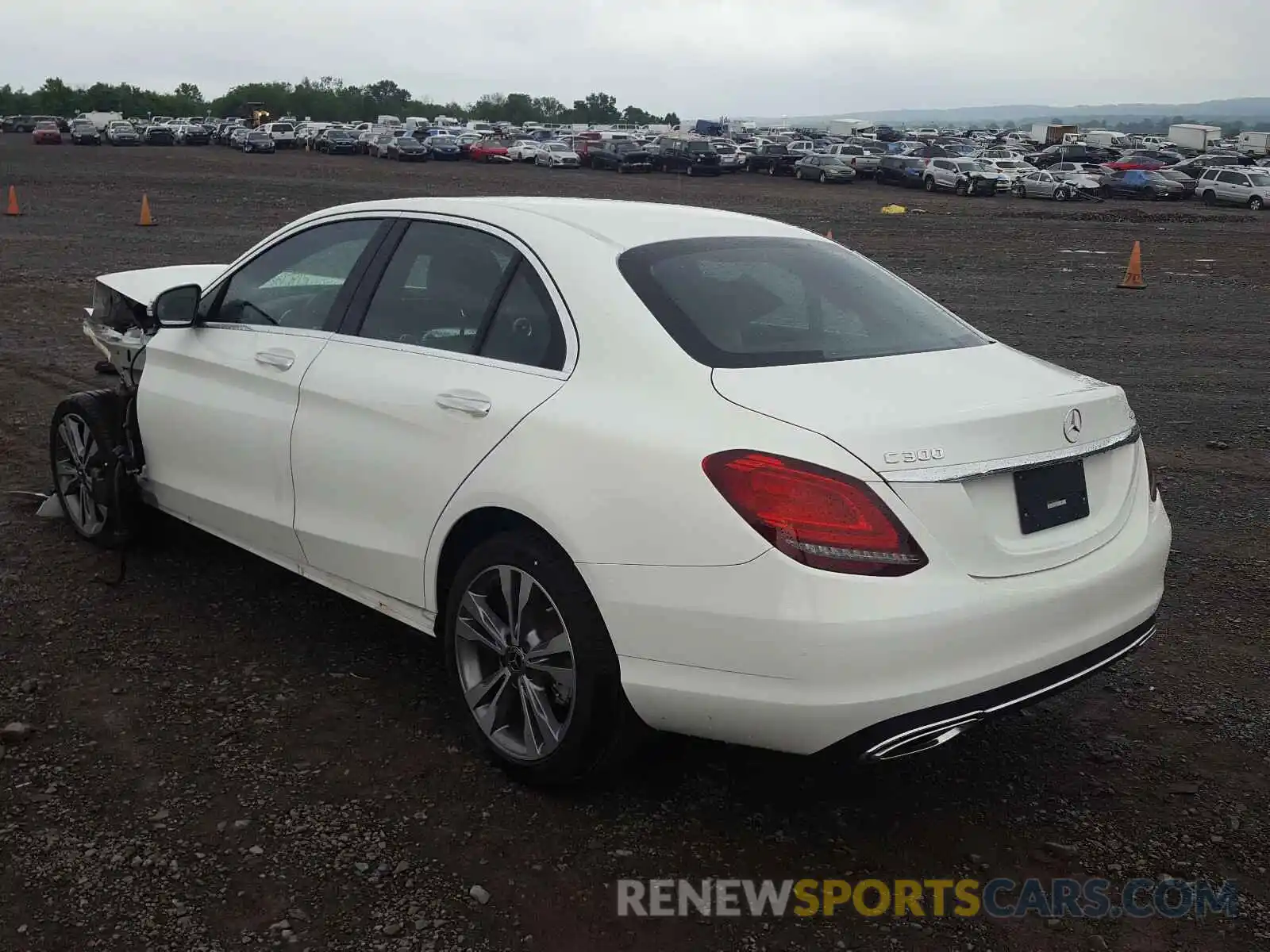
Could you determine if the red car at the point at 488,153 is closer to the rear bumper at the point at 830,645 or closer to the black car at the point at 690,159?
the black car at the point at 690,159

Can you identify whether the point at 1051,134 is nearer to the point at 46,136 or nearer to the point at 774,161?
the point at 774,161

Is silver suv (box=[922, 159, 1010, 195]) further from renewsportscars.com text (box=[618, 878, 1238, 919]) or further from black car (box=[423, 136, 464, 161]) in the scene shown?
renewsportscars.com text (box=[618, 878, 1238, 919])

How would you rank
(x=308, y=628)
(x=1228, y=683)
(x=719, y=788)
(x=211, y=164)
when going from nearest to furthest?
(x=719, y=788), (x=1228, y=683), (x=308, y=628), (x=211, y=164)

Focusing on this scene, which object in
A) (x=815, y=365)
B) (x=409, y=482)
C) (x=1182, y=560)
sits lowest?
(x=1182, y=560)

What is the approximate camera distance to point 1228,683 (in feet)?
15.1

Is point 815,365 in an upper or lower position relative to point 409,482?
upper

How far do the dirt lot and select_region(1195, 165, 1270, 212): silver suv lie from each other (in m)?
41.1

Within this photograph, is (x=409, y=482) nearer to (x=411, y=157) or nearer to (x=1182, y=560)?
(x=1182, y=560)

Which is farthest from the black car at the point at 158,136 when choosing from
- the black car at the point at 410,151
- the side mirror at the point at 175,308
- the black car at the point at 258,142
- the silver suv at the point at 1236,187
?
the side mirror at the point at 175,308

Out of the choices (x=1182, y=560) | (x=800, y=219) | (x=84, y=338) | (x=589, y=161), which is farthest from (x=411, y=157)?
(x=1182, y=560)

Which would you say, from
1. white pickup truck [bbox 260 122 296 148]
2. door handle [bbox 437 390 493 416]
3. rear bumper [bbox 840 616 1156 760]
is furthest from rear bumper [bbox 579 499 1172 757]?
white pickup truck [bbox 260 122 296 148]

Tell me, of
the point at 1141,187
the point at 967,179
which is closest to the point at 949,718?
the point at 967,179

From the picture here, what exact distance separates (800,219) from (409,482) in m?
28.4

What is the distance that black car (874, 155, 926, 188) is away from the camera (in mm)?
50781
